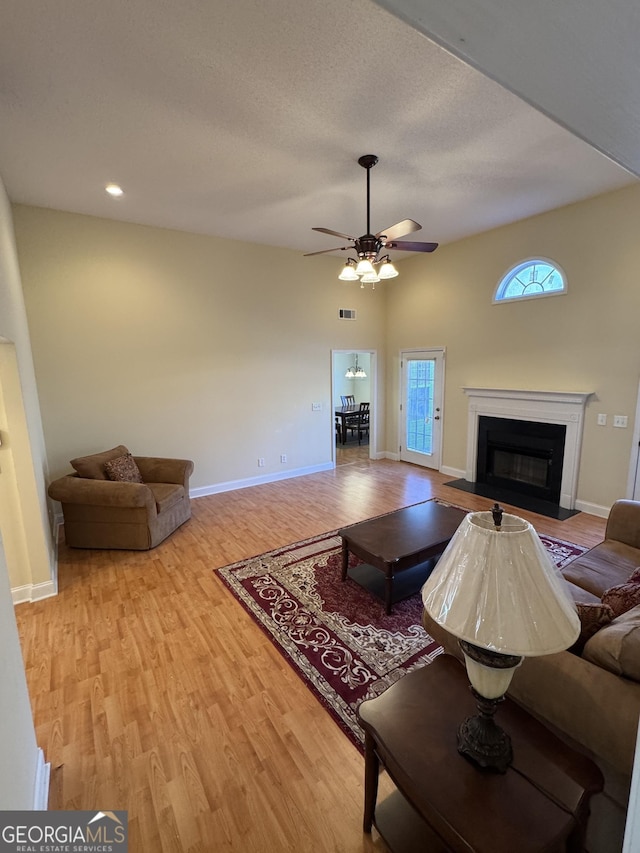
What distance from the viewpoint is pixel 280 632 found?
257 centimetres

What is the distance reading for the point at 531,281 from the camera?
4770 mm

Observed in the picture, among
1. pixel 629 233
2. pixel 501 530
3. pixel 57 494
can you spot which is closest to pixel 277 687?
pixel 501 530

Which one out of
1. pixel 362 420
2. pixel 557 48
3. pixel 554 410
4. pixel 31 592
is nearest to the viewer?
pixel 557 48

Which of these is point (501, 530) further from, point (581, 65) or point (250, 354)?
point (250, 354)

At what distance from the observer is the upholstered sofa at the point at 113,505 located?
3.45 metres

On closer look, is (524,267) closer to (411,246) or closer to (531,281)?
(531,281)

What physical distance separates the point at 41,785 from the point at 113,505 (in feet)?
7.20

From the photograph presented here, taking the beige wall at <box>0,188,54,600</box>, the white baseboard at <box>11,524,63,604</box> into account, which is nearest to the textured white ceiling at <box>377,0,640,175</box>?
the beige wall at <box>0,188,54,600</box>

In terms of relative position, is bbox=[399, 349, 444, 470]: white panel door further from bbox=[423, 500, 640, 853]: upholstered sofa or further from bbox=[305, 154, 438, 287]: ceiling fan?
bbox=[423, 500, 640, 853]: upholstered sofa

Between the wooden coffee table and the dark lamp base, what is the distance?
59.6 inches

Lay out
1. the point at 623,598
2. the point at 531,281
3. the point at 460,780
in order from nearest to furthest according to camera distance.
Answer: the point at 460,780
the point at 623,598
the point at 531,281

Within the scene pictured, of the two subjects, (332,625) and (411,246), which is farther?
(411,246)

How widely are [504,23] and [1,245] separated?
11.7 ft

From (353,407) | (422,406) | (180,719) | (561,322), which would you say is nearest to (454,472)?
(422,406)
